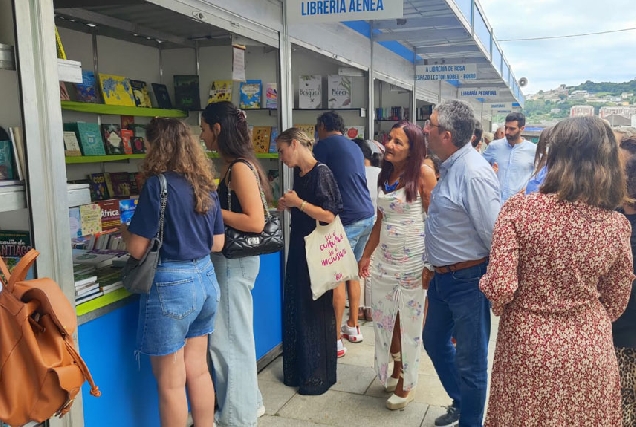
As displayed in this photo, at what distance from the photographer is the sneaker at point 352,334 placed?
4324 millimetres

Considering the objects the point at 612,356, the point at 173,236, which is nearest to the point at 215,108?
the point at 173,236

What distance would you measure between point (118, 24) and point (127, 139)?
0.86 metres

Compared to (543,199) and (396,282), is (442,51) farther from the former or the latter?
(543,199)

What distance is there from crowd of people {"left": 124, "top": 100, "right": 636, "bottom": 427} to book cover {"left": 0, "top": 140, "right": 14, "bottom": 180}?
1.54ft

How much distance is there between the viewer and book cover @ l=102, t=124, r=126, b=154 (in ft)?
13.5

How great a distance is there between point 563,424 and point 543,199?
2.56 ft

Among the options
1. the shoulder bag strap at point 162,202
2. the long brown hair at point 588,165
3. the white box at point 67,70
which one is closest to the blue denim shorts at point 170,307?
the shoulder bag strap at point 162,202

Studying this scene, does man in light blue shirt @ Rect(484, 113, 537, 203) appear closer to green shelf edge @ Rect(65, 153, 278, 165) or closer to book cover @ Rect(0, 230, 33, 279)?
green shelf edge @ Rect(65, 153, 278, 165)

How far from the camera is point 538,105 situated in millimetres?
36812

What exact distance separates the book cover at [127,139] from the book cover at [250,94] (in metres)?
0.91

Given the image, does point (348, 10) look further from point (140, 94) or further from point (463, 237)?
point (140, 94)

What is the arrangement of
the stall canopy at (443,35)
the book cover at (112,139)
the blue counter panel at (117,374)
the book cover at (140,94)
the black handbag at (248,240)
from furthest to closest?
1. the stall canopy at (443,35)
2. the book cover at (140,94)
3. the book cover at (112,139)
4. the black handbag at (248,240)
5. the blue counter panel at (117,374)

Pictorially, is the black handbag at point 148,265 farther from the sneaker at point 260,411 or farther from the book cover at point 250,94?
the book cover at point 250,94

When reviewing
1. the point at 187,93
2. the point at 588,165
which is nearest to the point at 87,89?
the point at 187,93
